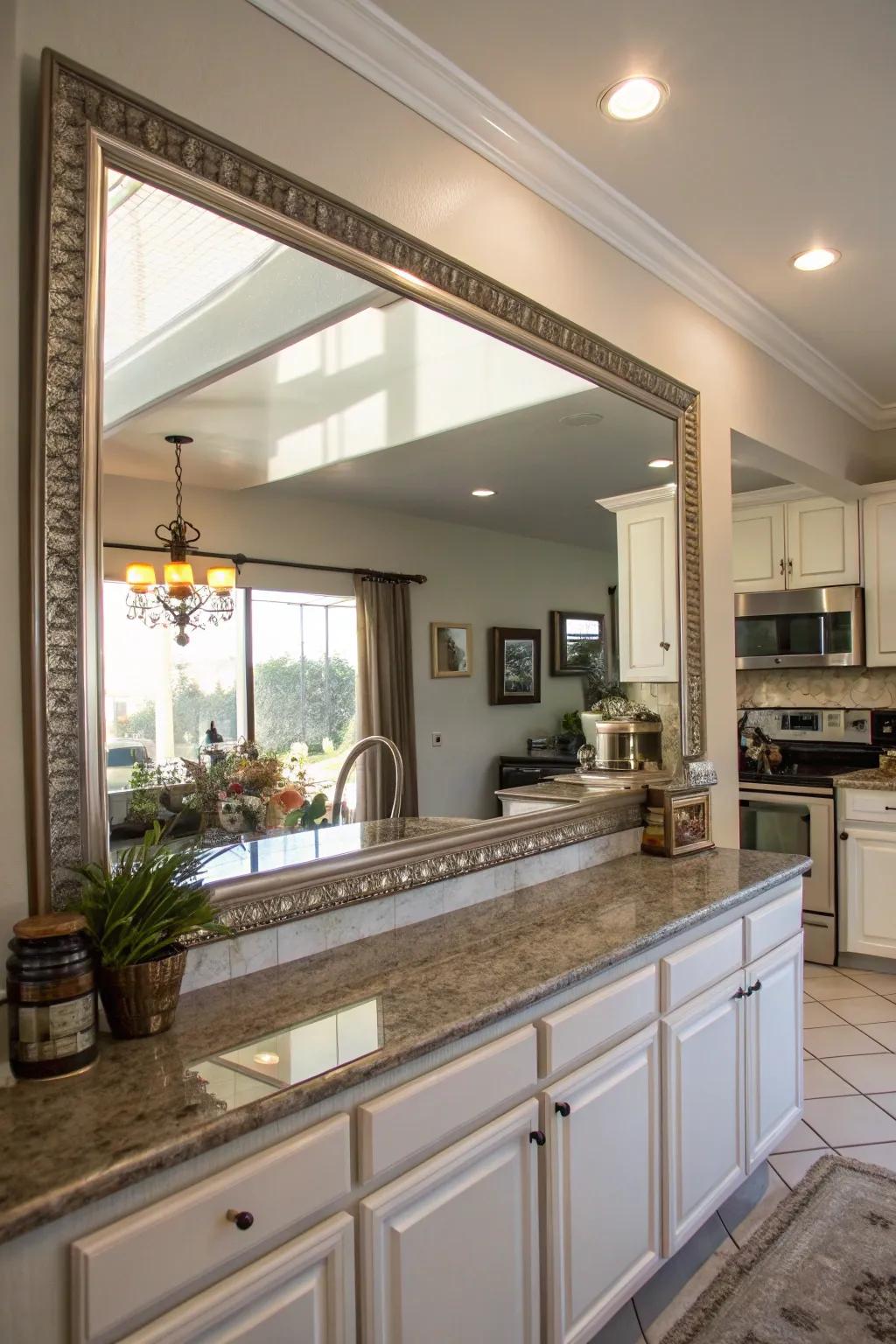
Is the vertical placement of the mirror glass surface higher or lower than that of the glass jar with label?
higher

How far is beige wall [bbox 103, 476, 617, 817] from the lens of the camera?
170cm

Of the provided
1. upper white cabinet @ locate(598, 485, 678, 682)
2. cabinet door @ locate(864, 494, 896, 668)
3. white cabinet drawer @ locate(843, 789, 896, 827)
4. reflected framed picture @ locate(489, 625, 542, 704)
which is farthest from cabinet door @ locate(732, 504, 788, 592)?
reflected framed picture @ locate(489, 625, 542, 704)

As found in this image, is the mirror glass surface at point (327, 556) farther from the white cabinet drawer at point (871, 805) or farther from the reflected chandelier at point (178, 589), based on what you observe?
the white cabinet drawer at point (871, 805)

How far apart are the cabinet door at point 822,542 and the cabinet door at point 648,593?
2.33 m

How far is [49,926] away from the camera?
1.17 meters

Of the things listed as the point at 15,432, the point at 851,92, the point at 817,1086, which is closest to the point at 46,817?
the point at 15,432

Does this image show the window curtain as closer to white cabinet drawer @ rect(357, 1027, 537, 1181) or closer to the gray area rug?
white cabinet drawer @ rect(357, 1027, 537, 1181)

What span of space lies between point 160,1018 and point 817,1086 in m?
2.74

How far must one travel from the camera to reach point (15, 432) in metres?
1.29

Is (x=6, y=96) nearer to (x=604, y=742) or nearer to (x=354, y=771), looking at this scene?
(x=354, y=771)

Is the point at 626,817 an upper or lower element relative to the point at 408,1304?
upper

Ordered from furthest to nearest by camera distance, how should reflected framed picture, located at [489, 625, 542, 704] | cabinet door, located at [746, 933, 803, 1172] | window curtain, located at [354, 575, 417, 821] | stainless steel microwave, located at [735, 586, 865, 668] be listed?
1. stainless steel microwave, located at [735, 586, 865, 668]
2. cabinet door, located at [746, 933, 803, 1172]
3. reflected framed picture, located at [489, 625, 542, 704]
4. window curtain, located at [354, 575, 417, 821]

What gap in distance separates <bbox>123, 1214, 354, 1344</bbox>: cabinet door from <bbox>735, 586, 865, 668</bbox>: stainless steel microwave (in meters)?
4.04

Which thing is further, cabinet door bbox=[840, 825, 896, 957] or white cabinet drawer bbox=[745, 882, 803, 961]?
cabinet door bbox=[840, 825, 896, 957]
